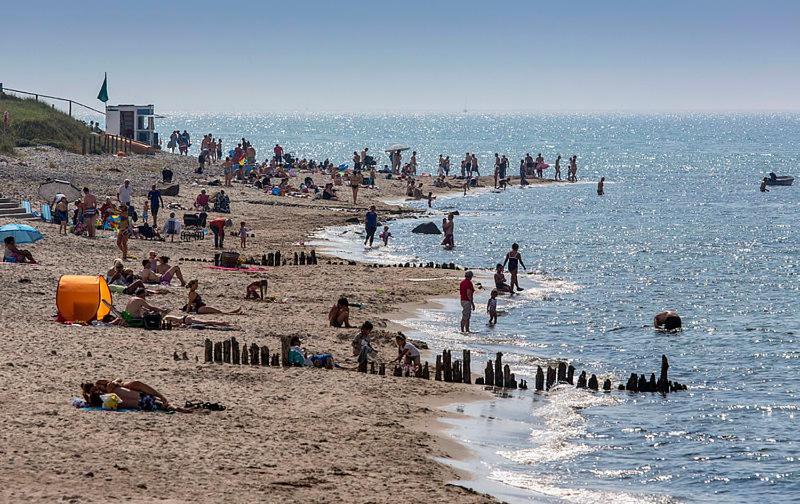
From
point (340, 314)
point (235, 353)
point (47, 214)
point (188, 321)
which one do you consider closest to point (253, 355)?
point (235, 353)

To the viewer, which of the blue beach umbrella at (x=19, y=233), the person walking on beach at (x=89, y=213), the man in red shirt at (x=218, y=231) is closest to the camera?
the blue beach umbrella at (x=19, y=233)

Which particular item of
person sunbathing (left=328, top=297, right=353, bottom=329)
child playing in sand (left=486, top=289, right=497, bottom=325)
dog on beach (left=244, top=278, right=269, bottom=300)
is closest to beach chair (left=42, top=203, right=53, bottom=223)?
dog on beach (left=244, top=278, right=269, bottom=300)

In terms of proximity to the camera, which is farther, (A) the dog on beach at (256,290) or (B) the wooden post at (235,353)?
(A) the dog on beach at (256,290)

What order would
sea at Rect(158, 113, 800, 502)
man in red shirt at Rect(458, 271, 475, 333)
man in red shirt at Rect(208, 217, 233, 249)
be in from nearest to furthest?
sea at Rect(158, 113, 800, 502)
man in red shirt at Rect(458, 271, 475, 333)
man in red shirt at Rect(208, 217, 233, 249)

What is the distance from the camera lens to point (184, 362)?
20.2 meters

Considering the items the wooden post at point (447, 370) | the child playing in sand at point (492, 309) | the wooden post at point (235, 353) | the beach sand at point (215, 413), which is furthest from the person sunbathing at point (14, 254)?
the wooden post at point (447, 370)

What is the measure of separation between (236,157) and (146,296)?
39989mm

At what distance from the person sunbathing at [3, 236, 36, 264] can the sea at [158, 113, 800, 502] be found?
9.05 meters

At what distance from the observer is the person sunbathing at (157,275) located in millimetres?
27547

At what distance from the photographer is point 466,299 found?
27.3 m

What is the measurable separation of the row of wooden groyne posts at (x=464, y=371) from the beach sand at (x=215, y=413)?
0.89 ft

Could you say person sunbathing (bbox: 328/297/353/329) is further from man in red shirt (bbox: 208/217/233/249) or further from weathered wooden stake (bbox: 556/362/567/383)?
man in red shirt (bbox: 208/217/233/249)

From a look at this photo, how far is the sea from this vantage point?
1798 centimetres

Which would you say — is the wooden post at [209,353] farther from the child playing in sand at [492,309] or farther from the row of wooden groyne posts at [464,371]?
the child playing in sand at [492,309]
